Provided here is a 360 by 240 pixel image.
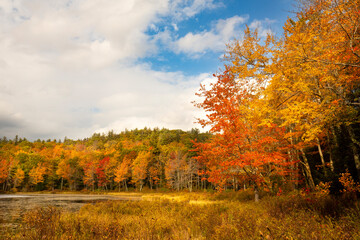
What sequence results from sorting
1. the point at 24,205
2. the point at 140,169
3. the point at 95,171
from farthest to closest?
the point at 95,171 < the point at 140,169 < the point at 24,205

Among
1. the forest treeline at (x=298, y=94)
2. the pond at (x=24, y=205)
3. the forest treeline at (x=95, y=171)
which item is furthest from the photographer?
the forest treeline at (x=95, y=171)

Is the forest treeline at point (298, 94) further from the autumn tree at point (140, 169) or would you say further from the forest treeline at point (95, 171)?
the autumn tree at point (140, 169)

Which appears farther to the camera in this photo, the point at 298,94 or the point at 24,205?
the point at 24,205

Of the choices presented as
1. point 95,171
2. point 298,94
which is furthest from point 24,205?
point 95,171

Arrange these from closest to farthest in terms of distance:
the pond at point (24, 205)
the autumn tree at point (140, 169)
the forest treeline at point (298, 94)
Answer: the forest treeline at point (298, 94)
the pond at point (24, 205)
the autumn tree at point (140, 169)

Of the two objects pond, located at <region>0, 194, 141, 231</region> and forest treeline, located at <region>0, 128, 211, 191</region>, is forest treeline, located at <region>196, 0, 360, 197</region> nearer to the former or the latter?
pond, located at <region>0, 194, 141, 231</region>

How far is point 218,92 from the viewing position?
41.4 feet

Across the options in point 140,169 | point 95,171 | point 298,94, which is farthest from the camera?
point 95,171

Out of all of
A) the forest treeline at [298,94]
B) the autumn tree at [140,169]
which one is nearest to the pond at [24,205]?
the forest treeline at [298,94]

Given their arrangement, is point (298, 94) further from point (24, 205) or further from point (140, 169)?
point (140, 169)

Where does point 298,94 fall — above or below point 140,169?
above

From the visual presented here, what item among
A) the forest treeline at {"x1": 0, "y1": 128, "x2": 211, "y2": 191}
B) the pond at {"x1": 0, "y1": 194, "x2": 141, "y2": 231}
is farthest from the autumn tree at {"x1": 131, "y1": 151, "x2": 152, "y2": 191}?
the pond at {"x1": 0, "y1": 194, "x2": 141, "y2": 231}

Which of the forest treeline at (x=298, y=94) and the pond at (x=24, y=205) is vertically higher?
the forest treeline at (x=298, y=94)

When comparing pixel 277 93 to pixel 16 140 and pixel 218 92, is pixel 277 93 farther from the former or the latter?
pixel 16 140
